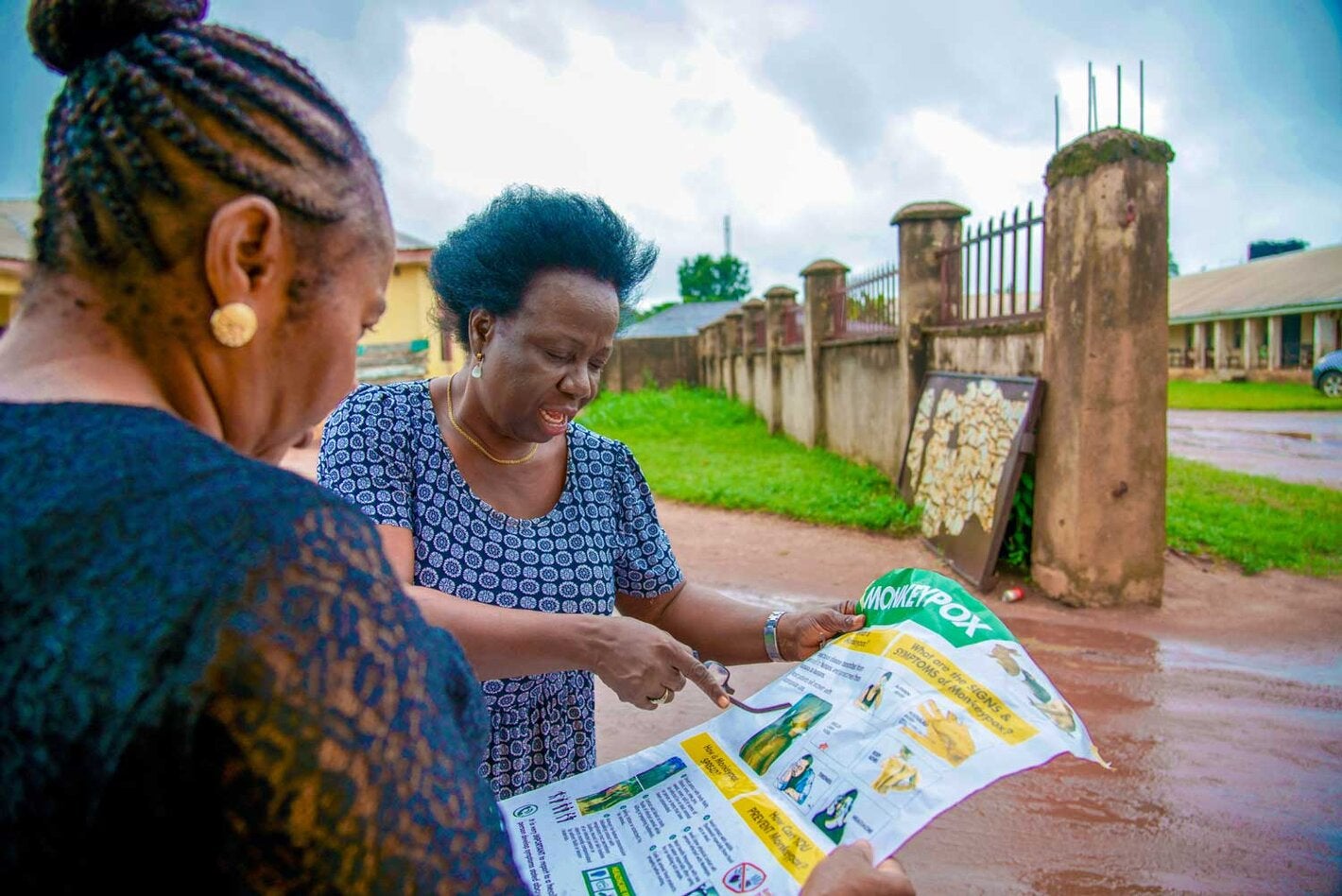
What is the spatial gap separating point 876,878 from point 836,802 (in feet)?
0.85

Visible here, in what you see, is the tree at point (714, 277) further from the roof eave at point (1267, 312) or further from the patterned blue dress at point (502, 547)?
the patterned blue dress at point (502, 547)

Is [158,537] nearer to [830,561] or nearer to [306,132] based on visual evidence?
[306,132]

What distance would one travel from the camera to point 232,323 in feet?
2.59

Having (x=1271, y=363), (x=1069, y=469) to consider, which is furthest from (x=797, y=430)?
(x=1271, y=363)

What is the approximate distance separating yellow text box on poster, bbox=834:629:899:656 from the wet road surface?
960cm

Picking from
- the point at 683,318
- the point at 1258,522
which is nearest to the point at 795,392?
the point at 1258,522

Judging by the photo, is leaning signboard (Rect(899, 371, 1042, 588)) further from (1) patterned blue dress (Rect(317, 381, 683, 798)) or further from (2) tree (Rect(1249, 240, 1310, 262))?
(2) tree (Rect(1249, 240, 1310, 262))

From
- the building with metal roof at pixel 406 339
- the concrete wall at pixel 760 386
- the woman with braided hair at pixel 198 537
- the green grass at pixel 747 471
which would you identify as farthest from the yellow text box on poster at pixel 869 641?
the building with metal roof at pixel 406 339

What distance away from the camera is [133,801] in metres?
0.58

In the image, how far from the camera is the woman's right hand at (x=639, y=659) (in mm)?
1614

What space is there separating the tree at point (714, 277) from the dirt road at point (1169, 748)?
62.8m

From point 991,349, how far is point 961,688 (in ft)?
18.3

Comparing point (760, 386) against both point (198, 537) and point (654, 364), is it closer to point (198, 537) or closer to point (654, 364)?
point (654, 364)

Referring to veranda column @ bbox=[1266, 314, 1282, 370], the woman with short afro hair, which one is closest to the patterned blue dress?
the woman with short afro hair
